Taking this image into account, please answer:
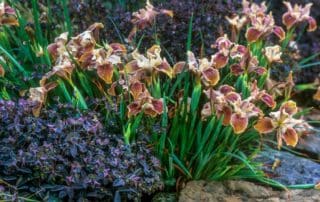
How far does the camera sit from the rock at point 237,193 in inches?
115

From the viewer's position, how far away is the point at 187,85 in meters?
2.98

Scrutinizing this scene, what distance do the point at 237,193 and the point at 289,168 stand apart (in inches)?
16.5

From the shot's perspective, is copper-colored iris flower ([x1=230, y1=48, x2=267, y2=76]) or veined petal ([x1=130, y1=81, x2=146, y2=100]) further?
copper-colored iris flower ([x1=230, y1=48, x2=267, y2=76])

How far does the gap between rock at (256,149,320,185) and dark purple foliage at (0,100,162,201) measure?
2.54 ft

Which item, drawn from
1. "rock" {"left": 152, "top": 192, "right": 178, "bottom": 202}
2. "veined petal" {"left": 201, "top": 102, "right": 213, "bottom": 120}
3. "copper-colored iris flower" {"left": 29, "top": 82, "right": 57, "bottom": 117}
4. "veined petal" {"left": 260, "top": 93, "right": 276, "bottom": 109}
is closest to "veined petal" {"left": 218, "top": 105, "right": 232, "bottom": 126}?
"veined petal" {"left": 201, "top": 102, "right": 213, "bottom": 120}

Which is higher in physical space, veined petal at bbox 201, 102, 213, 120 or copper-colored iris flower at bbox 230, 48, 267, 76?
copper-colored iris flower at bbox 230, 48, 267, 76

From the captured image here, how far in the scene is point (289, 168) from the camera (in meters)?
3.22

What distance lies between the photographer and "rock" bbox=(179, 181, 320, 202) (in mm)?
2922

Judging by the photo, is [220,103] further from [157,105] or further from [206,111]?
[157,105]

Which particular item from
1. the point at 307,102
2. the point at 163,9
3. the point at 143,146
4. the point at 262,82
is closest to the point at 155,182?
the point at 143,146

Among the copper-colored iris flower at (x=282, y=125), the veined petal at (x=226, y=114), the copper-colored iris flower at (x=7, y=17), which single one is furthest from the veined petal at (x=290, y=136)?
the copper-colored iris flower at (x=7, y=17)

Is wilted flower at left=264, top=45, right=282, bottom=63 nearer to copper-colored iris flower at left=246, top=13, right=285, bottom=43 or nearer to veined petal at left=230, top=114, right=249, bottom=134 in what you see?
copper-colored iris flower at left=246, top=13, right=285, bottom=43

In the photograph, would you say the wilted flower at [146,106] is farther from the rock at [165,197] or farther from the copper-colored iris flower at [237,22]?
the copper-colored iris flower at [237,22]

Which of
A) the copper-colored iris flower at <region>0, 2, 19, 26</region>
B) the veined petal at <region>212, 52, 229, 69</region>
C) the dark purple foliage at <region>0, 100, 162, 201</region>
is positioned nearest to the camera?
the dark purple foliage at <region>0, 100, 162, 201</region>
